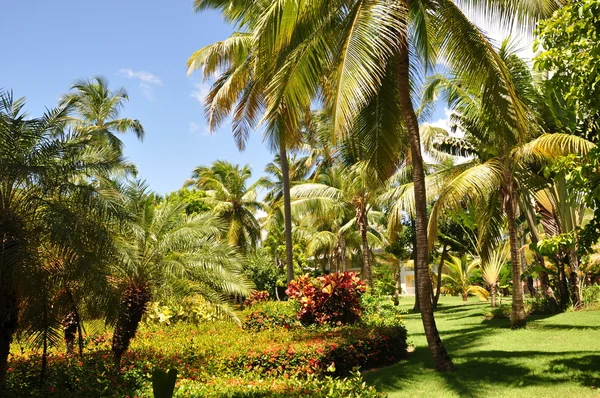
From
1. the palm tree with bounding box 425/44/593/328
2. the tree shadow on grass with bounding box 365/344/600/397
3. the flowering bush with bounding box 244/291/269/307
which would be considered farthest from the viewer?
the flowering bush with bounding box 244/291/269/307

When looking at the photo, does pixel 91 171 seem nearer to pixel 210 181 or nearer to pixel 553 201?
pixel 553 201

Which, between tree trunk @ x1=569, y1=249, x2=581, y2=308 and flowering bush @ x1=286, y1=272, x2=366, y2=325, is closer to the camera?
flowering bush @ x1=286, y1=272, x2=366, y2=325

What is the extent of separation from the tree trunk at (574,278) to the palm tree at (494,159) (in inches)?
86.9

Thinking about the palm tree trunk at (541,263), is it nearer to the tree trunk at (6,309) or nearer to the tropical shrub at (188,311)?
the tropical shrub at (188,311)

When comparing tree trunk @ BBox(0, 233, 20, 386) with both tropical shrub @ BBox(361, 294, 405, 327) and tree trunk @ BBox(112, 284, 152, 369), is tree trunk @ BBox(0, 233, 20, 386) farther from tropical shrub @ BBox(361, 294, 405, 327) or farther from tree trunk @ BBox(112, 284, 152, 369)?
tropical shrub @ BBox(361, 294, 405, 327)

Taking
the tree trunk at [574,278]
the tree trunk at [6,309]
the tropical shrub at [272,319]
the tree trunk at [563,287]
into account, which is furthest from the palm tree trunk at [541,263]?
the tree trunk at [6,309]

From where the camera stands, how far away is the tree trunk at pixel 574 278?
15.3m

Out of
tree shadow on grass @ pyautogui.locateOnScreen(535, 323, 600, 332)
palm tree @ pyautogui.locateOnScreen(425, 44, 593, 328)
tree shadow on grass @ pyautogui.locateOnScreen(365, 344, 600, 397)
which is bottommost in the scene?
tree shadow on grass @ pyautogui.locateOnScreen(365, 344, 600, 397)

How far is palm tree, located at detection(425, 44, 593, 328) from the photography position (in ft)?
39.0

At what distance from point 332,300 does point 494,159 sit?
5.94 meters

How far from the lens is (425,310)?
8.71 metres

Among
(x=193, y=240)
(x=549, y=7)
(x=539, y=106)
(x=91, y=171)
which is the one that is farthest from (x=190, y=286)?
(x=539, y=106)

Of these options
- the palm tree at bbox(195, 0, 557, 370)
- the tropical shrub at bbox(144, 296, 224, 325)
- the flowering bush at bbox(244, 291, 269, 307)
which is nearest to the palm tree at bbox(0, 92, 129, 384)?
the palm tree at bbox(195, 0, 557, 370)

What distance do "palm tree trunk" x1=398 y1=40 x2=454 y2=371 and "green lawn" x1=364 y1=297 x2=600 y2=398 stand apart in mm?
416
